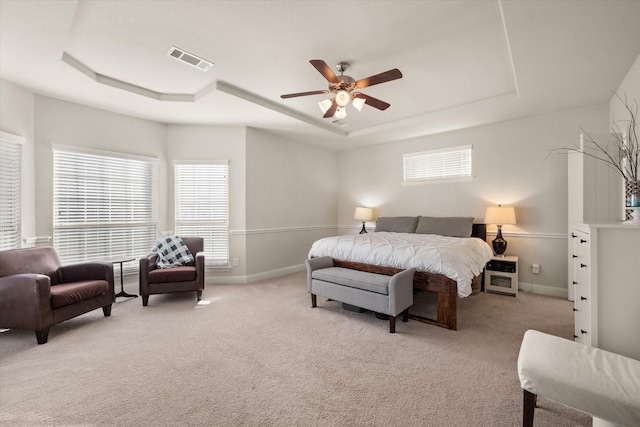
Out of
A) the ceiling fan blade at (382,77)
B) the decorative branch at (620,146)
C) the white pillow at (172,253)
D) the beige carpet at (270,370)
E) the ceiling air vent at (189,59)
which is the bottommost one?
the beige carpet at (270,370)

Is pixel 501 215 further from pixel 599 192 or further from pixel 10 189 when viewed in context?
pixel 10 189

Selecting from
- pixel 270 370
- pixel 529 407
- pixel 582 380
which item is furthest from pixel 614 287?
pixel 270 370

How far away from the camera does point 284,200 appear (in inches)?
216

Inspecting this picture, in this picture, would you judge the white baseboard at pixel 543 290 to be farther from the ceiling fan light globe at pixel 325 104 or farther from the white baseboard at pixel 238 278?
the white baseboard at pixel 238 278

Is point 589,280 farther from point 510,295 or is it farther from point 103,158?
point 103,158

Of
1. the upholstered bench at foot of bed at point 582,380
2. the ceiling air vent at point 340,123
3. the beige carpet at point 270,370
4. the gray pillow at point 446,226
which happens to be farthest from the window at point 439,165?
the upholstered bench at foot of bed at point 582,380

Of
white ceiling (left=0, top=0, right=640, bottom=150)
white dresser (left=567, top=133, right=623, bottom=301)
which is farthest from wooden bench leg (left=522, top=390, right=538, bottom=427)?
white ceiling (left=0, top=0, right=640, bottom=150)

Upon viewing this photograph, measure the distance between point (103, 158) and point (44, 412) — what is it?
3.49m

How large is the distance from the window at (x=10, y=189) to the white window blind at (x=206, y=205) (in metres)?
1.86

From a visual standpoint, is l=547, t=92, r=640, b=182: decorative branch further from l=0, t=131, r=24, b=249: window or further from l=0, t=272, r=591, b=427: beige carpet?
l=0, t=131, r=24, b=249: window

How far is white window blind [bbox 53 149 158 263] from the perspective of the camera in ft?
12.2

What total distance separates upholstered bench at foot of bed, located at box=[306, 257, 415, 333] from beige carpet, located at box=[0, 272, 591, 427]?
0.23m

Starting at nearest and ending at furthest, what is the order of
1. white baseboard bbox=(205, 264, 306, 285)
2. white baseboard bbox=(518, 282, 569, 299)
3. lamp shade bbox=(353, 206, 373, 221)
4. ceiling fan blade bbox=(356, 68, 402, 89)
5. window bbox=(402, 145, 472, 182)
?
1. ceiling fan blade bbox=(356, 68, 402, 89)
2. white baseboard bbox=(518, 282, 569, 299)
3. white baseboard bbox=(205, 264, 306, 285)
4. window bbox=(402, 145, 472, 182)
5. lamp shade bbox=(353, 206, 373, 221)

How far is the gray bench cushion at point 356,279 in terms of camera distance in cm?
288
